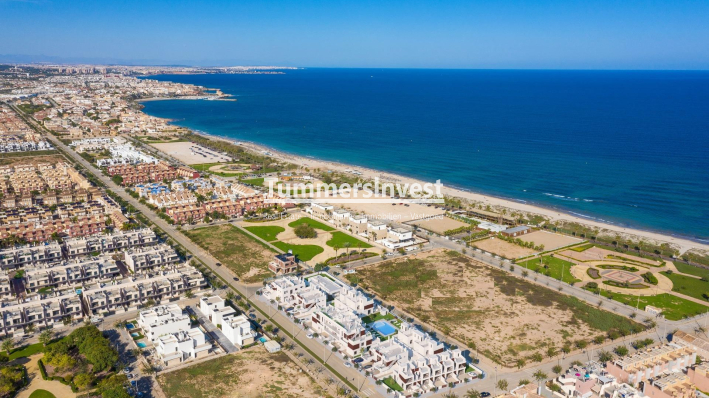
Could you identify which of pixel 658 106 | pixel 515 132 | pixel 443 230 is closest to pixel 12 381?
pixel 443 230

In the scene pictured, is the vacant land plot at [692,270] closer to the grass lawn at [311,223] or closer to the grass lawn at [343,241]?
the grass lawn at [343,241]

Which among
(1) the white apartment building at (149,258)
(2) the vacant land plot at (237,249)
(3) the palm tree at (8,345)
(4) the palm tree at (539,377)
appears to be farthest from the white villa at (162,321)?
(4) the palm tree at (539,377)

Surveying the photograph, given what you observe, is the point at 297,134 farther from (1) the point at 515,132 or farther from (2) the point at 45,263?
(2) the point at 45,263

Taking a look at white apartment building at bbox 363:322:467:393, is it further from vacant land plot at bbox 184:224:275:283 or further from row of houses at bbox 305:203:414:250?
row of houses at bbox 305:203:414:250

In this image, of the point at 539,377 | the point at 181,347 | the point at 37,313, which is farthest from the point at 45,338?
the point at 539,377

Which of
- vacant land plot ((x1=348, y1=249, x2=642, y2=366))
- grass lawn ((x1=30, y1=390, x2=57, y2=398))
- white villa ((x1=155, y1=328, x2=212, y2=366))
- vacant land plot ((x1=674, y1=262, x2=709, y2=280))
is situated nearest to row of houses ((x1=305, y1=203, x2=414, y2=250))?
vacant land plot ((x1=348, y1=249, x2=642, y2=366))

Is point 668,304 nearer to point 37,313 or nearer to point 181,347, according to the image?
point 181,347

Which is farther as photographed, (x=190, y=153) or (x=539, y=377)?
(x=190, y=153)
